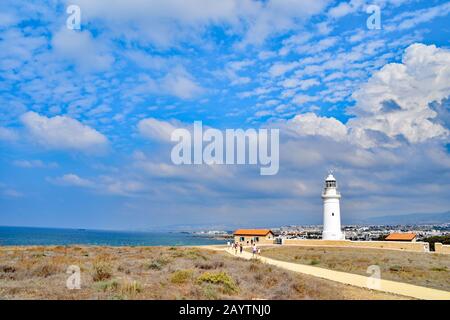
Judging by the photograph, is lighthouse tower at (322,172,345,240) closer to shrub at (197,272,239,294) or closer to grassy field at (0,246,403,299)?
grassy field at (0,246,403,299)

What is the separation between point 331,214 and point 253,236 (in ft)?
41.0

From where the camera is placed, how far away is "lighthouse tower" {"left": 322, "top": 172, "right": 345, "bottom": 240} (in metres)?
49.9

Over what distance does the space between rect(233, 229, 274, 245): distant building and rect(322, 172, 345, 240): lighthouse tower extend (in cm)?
856

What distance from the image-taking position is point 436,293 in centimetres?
1395

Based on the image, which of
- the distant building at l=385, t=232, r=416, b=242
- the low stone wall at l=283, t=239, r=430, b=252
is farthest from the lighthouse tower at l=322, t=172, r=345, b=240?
the distant building at l=385, t=232, r=416, b=242

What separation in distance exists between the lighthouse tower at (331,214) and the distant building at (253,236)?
337 inches

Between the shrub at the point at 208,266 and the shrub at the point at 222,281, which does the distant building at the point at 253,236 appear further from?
the shrub at the point at 222,281

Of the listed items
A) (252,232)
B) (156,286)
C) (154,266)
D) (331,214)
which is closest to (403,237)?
(331,214)

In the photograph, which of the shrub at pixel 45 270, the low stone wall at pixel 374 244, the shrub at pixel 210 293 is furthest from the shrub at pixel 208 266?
the low stone wall at pixel 374 244

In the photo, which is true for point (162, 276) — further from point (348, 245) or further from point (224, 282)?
point (348, 245)

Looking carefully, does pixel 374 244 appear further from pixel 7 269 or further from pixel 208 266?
pixel 7 269

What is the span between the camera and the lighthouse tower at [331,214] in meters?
49.9

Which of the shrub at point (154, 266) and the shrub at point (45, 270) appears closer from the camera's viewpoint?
the shrub at point (45, 270)

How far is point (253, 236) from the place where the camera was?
57750 mm
